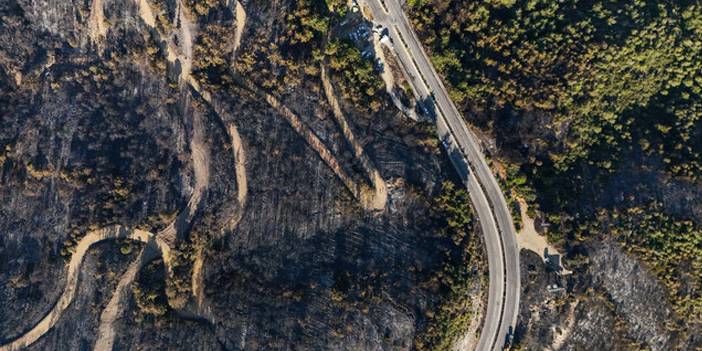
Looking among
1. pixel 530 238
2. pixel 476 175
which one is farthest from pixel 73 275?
pixel 530 238

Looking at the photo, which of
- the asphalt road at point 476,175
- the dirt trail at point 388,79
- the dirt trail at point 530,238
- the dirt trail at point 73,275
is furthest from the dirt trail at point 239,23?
the dirt trail at point 530,238

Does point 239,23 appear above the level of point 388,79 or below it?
above

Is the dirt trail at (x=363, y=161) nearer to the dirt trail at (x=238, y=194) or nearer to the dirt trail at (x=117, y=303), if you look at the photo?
the dirt trail at (x=238, y=194)

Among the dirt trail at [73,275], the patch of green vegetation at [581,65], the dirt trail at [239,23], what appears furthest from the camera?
the dirt trail at [239,23]

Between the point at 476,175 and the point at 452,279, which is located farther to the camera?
the point at 476,175

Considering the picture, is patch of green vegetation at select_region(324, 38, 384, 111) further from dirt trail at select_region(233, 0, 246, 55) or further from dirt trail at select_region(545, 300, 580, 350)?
dirt trail at select_region(545, 300, 580, 350)

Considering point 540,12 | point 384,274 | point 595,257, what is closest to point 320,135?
point 384,274

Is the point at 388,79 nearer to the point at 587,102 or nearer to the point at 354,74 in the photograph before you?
the point at 354,74
